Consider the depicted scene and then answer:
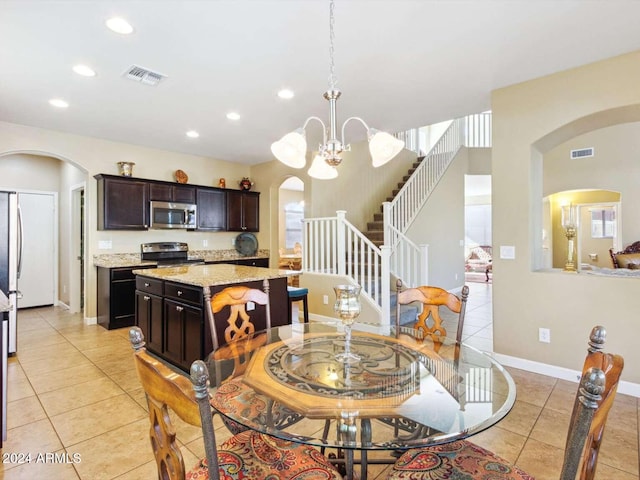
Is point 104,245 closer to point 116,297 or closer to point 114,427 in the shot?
point 116,297

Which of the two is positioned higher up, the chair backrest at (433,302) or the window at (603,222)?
the window at (603,222)

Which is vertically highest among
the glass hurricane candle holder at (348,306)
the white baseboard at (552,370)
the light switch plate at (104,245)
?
the light switch plate at (104,245)

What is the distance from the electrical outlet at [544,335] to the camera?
10.2 ft

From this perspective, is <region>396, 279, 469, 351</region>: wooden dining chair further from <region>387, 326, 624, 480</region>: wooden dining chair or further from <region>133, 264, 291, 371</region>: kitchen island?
<region>133, 264, 291, 371</region>: kitchen island

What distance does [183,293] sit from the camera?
300 cm

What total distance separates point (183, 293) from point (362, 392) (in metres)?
2.18

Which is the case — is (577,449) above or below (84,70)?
below

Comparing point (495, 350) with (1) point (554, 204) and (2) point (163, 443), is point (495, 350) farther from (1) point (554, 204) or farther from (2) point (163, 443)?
(1) point (554, 204)

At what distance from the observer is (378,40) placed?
2.54m

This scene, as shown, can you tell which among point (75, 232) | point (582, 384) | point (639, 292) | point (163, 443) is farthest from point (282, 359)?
point (75, 232)

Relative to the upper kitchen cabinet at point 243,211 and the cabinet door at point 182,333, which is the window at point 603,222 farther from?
the cabinet door at point 182,333

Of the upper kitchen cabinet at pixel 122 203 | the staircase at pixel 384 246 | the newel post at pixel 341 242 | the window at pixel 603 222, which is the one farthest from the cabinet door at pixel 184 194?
the window at pixel 603 222

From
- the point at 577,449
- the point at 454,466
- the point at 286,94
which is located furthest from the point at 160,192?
the point at 577,449

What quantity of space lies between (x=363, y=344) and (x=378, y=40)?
219 cm
